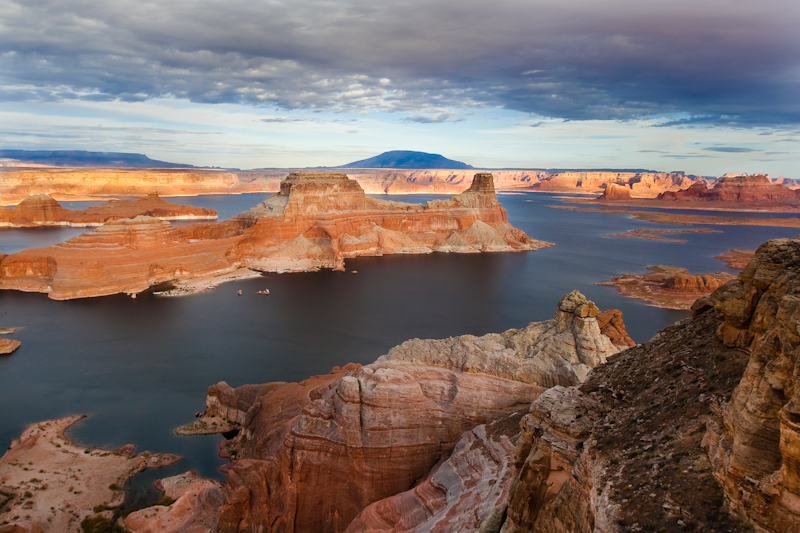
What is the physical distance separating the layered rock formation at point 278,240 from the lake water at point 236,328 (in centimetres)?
335

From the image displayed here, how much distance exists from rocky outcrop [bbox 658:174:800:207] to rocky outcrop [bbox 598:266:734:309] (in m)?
153

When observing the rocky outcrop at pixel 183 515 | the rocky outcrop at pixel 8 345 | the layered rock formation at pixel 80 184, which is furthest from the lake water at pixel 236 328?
the layered rock formation at pixel 80 184

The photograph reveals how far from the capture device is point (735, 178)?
193500 mm

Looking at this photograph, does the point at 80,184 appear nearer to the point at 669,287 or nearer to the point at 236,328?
the point at 236,328

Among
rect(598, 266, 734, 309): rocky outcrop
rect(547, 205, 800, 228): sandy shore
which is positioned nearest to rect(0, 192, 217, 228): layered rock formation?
rect(598, 266, 734, 309): rocky outcrop

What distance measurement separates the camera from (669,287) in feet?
183

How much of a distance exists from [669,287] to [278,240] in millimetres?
51542

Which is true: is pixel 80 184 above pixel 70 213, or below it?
above

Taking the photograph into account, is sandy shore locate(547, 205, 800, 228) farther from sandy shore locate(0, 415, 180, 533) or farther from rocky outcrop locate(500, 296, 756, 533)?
sandy shore locate(0, 415, 180, 533)

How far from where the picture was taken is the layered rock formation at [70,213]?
101356mm

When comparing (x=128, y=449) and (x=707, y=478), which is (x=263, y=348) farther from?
(x=707, y=478)

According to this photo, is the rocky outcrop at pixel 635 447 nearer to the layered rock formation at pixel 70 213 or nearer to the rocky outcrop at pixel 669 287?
the rocky outcrop at pixel 669 287

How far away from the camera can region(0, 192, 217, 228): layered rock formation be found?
101356 mm

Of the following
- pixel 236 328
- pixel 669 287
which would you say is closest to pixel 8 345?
pixel 236 328
